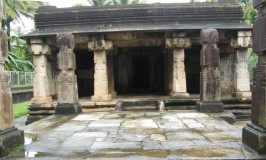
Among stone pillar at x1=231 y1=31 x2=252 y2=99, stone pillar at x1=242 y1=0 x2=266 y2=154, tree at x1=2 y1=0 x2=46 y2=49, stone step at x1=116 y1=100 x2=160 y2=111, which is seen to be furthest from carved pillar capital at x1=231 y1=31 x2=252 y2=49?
tree at x1=2 y1=0 x2=46 y2=49

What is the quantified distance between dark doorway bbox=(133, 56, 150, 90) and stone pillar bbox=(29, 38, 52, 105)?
4963 millimetres

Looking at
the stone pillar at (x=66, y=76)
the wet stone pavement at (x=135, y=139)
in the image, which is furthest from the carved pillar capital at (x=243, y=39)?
the stone pillar at (x=66, y=76)

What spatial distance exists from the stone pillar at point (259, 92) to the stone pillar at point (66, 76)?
18.0ft

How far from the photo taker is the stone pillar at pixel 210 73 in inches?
328

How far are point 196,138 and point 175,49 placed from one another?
5.82m

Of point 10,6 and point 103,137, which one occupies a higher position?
point 10,6

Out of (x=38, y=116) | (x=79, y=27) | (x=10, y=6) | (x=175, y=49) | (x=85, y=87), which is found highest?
(x=10, y=6)

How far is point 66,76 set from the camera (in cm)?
874

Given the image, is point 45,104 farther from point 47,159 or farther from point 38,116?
point 47,159

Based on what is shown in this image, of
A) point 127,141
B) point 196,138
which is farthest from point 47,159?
point 196,138

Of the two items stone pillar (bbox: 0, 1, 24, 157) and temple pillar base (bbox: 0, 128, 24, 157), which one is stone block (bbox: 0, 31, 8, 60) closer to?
stone pillar (bbox: 0, 1, 24, 157)

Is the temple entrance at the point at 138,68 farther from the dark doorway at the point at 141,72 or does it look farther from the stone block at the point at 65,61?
the stone block at the point at 65,61

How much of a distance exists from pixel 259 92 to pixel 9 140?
384 centimetres

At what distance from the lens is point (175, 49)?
1075cm
